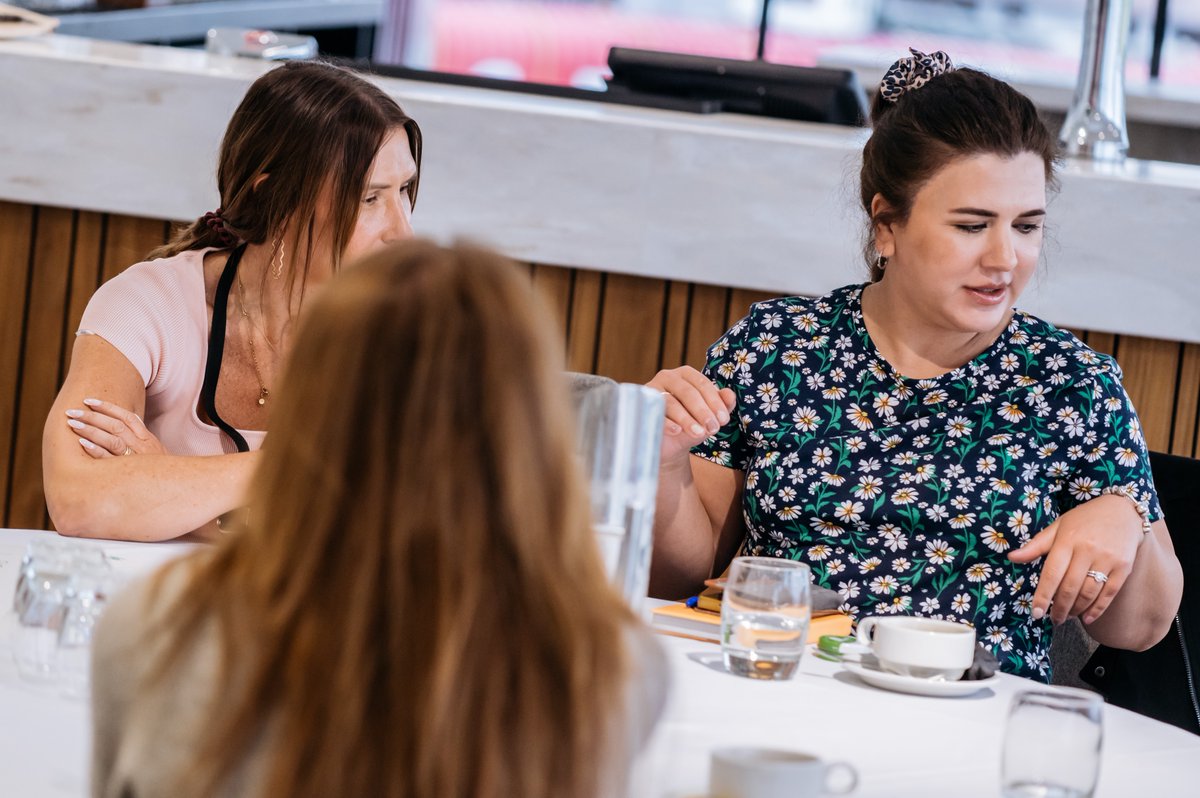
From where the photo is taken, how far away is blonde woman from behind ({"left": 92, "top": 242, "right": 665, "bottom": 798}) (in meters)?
0.71

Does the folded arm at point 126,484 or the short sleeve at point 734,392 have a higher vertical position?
the short sleeve at point 734,392

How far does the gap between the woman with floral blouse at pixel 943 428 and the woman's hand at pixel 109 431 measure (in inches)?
25.1

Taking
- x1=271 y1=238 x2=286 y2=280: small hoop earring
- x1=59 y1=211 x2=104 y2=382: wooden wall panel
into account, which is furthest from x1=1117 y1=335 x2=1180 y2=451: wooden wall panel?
x1=59 y1=211 x2=104 y2=382: wooden wall panel

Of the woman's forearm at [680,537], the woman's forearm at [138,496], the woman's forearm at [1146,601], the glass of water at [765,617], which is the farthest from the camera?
the woman's forearm at [680,537]

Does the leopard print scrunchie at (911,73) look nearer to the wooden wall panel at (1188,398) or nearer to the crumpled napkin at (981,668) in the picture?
the wooden wall panel at (1188,398)

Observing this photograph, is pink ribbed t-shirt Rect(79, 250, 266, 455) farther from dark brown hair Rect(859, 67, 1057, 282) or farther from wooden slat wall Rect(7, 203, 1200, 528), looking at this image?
dark brown hair Rect(859, 67, 1057, 282)

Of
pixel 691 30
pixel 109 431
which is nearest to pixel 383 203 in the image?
pixel 109 431

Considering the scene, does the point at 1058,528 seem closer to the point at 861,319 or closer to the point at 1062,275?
the point at 861,319

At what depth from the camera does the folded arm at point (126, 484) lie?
172cm

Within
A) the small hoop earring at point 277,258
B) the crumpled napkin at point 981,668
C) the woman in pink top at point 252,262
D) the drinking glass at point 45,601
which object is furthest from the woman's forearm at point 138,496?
the crumpled napkin at point 981,668

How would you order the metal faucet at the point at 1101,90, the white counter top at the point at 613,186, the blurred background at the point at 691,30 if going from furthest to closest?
the blurred background at the point at 691,30 → the metal faucet at the point at 1101,90 → the white counter top at the point at 613,186

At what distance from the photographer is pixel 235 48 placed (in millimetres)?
3152

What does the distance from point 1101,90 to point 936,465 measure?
4.35 feet

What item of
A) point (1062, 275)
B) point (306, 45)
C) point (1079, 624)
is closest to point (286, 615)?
point (1079, 624)
